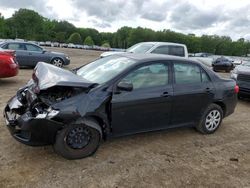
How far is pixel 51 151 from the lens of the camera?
4328 millimetres

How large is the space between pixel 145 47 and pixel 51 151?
8073 mm

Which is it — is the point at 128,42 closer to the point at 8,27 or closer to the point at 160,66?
the point at 8,27

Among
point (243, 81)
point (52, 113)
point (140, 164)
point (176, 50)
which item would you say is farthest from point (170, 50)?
point (52, 113)

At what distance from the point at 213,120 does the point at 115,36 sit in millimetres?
121045

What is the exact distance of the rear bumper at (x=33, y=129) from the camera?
3734 mm

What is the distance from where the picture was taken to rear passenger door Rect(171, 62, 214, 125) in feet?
16.3

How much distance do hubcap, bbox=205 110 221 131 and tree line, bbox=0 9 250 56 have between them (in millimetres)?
94777

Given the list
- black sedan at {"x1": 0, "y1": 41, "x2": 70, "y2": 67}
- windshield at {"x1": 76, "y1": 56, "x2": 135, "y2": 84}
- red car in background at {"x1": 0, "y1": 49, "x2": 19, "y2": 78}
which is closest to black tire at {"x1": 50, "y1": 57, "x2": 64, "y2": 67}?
black sedan at {"x1": 0, "y1": 41, "x2": 70, "y2": 67}

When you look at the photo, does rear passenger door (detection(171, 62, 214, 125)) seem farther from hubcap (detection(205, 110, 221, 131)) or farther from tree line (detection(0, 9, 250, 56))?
tree line (detection(0, 9, 250, 56))

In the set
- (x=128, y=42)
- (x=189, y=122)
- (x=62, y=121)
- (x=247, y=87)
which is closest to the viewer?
(x=62, y=121)

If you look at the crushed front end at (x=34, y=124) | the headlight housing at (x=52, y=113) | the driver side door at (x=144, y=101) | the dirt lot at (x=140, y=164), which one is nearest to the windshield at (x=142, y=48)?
the dirt lot at (x=140, y=164)

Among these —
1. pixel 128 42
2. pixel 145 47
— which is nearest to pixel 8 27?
pixel 128 42

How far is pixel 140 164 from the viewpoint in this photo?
13.5 feet

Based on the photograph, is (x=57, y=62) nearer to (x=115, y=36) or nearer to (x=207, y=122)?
(x=207, y=122)
